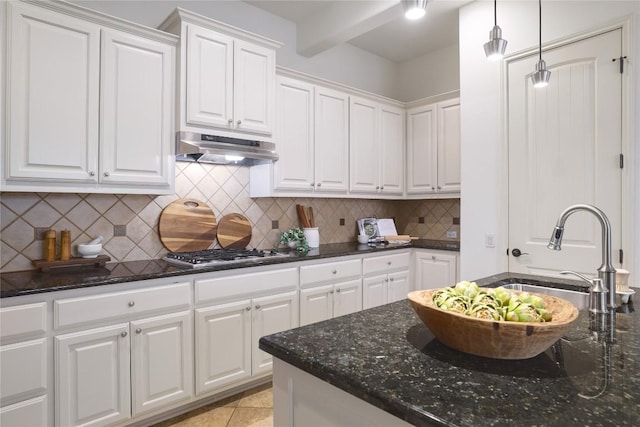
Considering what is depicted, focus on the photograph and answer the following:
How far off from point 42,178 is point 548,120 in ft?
10.6

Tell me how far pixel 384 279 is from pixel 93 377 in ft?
7.60

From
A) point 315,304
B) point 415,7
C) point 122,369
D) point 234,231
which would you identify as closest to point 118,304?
point 122,369

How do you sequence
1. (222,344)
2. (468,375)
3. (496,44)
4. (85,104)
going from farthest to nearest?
(222,344), (85,104), (496,44), (468,375)

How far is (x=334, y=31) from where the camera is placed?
321 cm

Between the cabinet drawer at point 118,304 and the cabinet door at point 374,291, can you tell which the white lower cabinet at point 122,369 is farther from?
the cabinet door at point 374,291

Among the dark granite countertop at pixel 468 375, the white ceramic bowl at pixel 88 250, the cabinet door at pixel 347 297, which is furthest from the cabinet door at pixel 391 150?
the dark granite countertop at pixel 468 375

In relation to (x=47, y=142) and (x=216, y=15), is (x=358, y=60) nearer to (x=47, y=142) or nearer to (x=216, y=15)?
(x=216, y=15)

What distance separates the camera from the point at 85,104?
2.17m

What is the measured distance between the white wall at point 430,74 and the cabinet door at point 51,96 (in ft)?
10.8

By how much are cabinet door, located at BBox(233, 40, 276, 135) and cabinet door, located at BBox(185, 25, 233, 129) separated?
0.06 metres

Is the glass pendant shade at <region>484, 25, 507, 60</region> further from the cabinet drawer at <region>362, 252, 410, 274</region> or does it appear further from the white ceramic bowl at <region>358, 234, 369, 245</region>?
the white ceramic bowl at <region>358, 234, 369, 245</region>

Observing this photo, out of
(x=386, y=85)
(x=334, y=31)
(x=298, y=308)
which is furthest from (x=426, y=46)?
(x=298, y=308)

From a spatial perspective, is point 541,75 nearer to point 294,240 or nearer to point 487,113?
point 487,113

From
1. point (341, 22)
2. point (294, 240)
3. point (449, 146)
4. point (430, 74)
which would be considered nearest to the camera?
point (341, 22)
